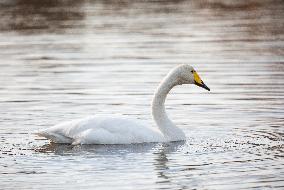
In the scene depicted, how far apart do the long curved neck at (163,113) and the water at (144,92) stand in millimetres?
245

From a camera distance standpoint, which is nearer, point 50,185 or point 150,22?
point 50,185

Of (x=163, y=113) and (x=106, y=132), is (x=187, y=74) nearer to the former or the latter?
(x=163, y=113)

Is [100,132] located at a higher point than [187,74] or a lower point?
lower

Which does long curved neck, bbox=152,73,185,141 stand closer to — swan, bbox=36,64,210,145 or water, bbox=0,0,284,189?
swan, bbox=36,64,210,145

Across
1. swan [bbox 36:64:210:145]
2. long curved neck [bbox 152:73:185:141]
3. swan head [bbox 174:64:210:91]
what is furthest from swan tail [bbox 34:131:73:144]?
swan head [bbox 174:64:210:91]

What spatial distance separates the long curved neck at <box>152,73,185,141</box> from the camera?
14.8m

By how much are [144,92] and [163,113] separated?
3773 mm

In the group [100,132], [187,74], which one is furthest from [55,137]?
[187,74]

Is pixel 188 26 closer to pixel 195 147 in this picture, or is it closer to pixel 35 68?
pixel 35 68

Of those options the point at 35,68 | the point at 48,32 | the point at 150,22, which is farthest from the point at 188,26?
the point at 35,68

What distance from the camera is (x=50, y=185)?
11.8m

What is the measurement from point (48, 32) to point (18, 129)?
14.9m

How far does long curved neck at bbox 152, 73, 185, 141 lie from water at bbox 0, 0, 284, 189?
245 millimetres

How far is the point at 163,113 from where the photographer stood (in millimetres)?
15094
